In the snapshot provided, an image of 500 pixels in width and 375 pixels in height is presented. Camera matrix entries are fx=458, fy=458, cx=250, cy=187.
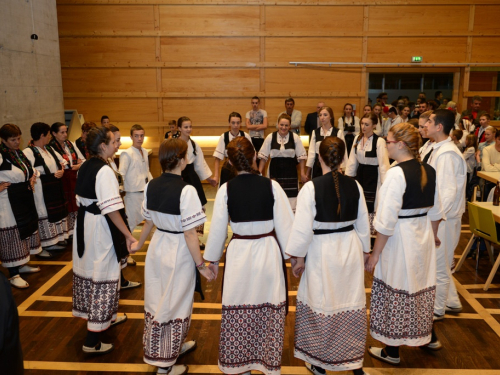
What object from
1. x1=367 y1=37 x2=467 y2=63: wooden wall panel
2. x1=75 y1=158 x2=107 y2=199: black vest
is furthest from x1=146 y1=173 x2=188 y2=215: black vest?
x1=367 y1=37 x2=467 y2=63: wooden wall panel

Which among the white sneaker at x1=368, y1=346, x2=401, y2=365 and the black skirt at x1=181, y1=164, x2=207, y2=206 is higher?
the black skirt at x1=181, y1=164, x2=207, y2=206

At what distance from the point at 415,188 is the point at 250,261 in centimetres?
119

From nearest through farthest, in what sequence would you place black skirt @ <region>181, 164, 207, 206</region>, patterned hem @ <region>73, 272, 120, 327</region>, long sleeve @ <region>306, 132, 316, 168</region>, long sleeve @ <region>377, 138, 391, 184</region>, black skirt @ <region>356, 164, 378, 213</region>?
patterned hem @ <region>73, 272, 120, 327</region> → black skirt @ <region>181, 164, 207, 206</region> → long sleeve @ <region>377, 138, 391, 184</region> → black skirt @ <region>356, 164, 378, 213</region> → long sleeve @ <region>306, 132, 316, 168</region>

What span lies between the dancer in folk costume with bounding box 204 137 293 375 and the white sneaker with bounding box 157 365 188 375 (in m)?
0.37

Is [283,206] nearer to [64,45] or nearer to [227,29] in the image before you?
[227,29]

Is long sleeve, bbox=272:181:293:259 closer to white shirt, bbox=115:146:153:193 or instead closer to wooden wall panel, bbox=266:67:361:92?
white shirt, bbox=115:146:153:193

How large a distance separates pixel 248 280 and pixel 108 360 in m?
1.34

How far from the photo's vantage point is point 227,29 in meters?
9.59

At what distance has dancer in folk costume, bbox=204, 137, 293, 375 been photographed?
2.83m

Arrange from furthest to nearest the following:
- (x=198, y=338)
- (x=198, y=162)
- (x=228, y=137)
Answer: (x=228, y=137), (x=198, y=162), (x=198, y=338)

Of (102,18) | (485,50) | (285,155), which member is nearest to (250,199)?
(285,155)

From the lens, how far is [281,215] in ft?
9.40

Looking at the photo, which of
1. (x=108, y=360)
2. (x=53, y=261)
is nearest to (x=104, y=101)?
(x=53, y=261)

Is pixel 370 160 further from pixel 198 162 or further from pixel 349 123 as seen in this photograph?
pixel 349 123
